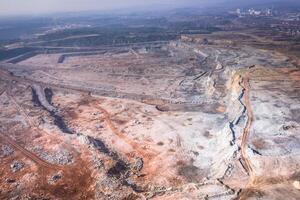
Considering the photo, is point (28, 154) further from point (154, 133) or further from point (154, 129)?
point (154, 129)

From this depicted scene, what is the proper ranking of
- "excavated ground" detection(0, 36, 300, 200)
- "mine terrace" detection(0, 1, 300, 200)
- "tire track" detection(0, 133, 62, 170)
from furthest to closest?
"tire track" detection(0, 133, 62, 170) < "mine terrace" detection(0, 1, 300, 200) < "excavated ground" detection(0, 36, 300, 200)

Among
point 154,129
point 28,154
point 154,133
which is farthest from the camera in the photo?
point 154,129

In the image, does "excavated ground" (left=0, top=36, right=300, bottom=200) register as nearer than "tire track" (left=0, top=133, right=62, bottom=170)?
Yes

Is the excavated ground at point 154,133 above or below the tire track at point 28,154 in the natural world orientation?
above

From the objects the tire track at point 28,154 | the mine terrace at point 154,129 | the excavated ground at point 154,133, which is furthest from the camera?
the tire track at point 28,154

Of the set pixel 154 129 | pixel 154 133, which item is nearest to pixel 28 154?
pixel 154 133

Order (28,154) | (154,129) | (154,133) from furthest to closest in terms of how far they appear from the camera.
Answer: (154,129) → (154,133) → (28,154)

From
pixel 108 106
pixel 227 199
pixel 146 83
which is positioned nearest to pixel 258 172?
pixel 227 199

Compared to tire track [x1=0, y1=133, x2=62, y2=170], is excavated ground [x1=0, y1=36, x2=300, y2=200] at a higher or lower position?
higher

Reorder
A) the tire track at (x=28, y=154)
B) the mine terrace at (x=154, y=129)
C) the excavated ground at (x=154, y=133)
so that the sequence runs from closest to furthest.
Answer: the excavated ground at (x=154, y=133) → the mine terrace at (x=154, y=129) → the tire track at (x=28, y=154)
